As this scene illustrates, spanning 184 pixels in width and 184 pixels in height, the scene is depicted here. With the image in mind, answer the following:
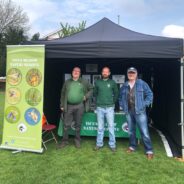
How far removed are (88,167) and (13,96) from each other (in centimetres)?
195

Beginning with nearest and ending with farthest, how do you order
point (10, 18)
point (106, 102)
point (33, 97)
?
1. point (33, 97)
2. point (106, 102)
3. point (10, 18)

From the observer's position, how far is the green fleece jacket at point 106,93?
5160mm

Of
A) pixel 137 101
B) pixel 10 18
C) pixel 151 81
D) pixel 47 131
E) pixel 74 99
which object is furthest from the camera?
pixel 10 18

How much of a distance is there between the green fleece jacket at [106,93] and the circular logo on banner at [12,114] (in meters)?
1.51

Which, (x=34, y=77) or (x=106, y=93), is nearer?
(x=34, y=77)

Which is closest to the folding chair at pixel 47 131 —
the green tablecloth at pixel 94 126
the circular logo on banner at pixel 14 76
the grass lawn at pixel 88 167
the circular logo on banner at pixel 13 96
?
the green tablecloth at pixel 94 126

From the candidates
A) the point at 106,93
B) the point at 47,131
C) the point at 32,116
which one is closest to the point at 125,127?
the point at 106,93

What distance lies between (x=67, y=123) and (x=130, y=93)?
139 cm

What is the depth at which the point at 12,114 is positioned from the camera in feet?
17.0

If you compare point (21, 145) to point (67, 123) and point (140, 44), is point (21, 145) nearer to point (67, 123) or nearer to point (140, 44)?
point (67, 123)

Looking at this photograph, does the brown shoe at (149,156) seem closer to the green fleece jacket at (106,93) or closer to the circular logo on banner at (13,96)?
the green fleece jacket at (106,93)

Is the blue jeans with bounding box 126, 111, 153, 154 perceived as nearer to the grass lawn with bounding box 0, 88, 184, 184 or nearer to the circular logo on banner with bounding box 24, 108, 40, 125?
the grass lawn with bounding box 0, 88, 184, 184

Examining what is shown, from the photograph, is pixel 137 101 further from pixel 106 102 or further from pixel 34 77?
pixel 34 77

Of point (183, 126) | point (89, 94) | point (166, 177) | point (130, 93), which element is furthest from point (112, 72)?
point (166, 177)
